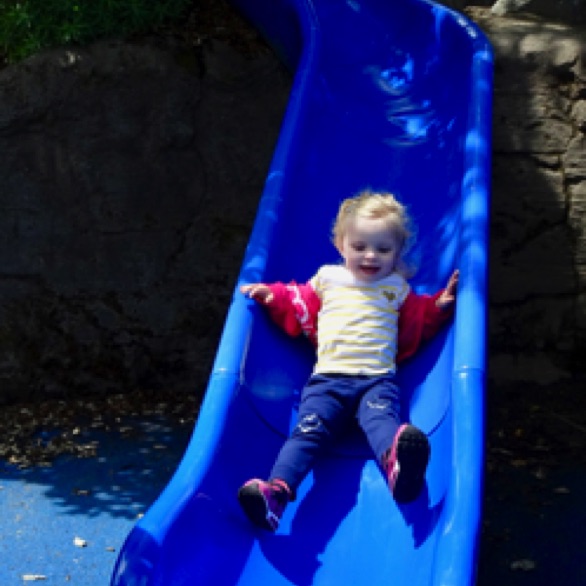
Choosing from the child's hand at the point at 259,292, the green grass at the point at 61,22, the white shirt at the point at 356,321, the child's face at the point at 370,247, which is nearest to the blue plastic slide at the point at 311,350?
the child's hand at the point at 259,292

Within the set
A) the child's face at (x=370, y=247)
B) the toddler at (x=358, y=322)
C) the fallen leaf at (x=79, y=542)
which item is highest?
the child's face at (x=370, y=247)

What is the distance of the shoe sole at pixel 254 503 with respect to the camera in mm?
3428

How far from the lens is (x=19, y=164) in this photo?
5.46 m

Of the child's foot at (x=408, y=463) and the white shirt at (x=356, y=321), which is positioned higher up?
the white shirt at (x=356, y=321)

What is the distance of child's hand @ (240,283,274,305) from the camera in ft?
13.5

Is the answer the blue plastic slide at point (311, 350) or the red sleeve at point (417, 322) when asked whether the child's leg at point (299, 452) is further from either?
the red sleeve at point (417, 322)

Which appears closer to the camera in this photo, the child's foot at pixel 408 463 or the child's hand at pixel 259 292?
the child's foot at pixel 408 463

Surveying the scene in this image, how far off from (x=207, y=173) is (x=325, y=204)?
0.90 meters

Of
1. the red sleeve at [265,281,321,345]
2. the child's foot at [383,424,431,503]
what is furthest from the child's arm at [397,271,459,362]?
the child's foot at [383,424,431,503]

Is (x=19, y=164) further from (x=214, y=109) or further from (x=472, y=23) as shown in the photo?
(x=472, y=23)

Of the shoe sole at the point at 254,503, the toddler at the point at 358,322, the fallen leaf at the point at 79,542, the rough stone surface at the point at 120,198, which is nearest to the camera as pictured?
the shoe sole at the point at 254,503

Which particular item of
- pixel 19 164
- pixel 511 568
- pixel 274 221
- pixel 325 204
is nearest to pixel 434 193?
pixel 325 204

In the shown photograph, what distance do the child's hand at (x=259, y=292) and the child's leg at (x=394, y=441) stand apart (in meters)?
0.52

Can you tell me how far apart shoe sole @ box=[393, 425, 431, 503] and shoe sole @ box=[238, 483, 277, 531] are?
41 centimetres
